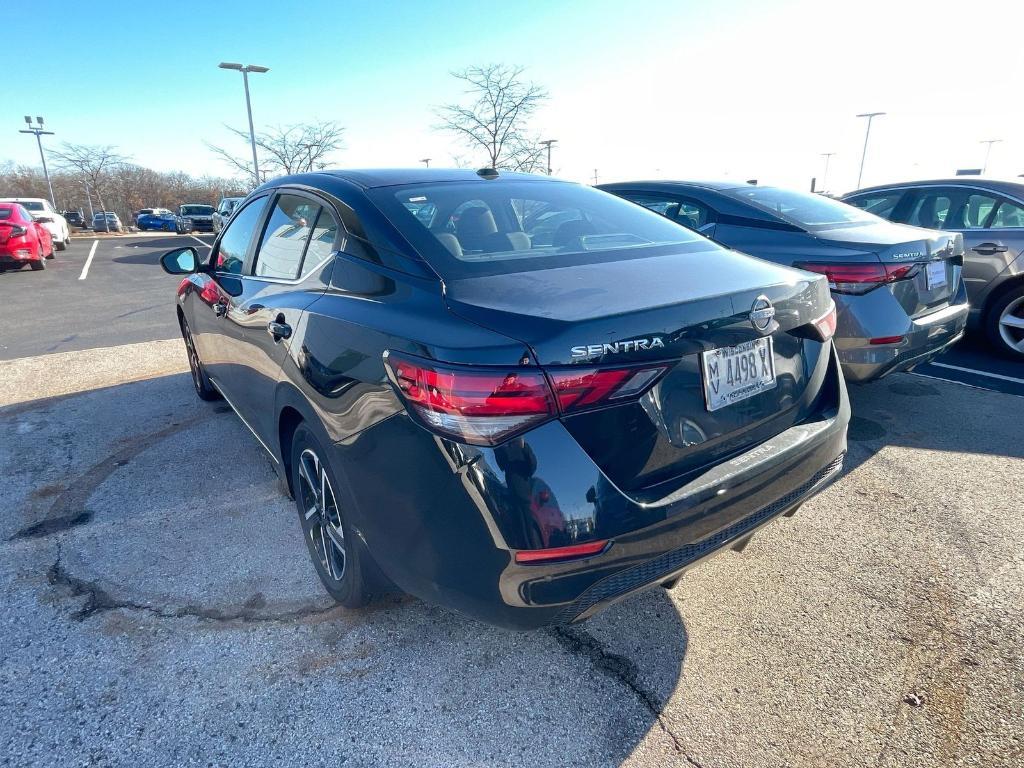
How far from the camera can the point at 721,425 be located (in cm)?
178

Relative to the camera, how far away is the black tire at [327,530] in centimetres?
209

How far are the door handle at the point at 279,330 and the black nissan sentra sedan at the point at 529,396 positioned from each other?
14mm

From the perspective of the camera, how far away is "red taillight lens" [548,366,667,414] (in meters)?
1.47

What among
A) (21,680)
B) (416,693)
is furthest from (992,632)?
(21,680)

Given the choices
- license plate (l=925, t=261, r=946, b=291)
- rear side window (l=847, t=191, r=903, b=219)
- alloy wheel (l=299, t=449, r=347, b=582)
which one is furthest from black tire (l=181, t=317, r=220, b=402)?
rear side window (l=847, t=191, r=903, b=219)

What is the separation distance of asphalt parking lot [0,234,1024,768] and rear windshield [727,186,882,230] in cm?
171

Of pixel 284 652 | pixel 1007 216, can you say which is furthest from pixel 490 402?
pixel 1007 216

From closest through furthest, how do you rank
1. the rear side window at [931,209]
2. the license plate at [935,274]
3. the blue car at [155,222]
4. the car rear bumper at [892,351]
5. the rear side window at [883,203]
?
the car rear bumper at [892,351], the license plate at [935,274], the rear side window at [931,209], the rear side window at [883,203], the blue car at [155,222]

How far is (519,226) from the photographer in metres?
2.43

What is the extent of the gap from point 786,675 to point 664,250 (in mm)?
1565

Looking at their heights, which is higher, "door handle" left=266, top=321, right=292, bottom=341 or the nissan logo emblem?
the nissan logo emblem

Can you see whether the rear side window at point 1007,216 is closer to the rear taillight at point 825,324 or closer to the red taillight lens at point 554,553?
the rear taillight at point 825,324

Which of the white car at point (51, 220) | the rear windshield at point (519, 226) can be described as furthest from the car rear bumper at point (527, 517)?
the white car at point (51, 220)

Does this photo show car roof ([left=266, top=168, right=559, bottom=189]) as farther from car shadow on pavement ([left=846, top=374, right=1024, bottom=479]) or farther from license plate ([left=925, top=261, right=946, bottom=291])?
car shadow on pavement ([left=846, top=374, right=1024, bottom=479])
